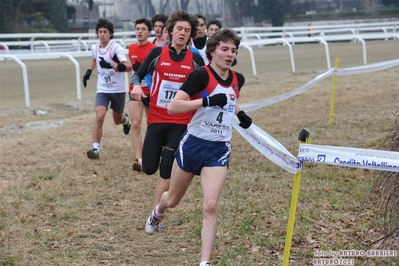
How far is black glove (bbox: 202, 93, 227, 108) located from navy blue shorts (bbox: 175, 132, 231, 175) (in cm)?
44

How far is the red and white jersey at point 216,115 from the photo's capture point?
598 centimetres

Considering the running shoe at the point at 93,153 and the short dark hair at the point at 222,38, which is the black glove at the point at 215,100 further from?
the running shoe at the point at 93,153

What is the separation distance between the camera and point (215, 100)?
5.75 meters

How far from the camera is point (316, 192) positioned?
8703 millimetres

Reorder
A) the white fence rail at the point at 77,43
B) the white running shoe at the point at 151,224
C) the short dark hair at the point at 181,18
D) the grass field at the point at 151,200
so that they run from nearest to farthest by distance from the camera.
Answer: the grass field at the point at 151,200, the white running shoe at the point at 151,224, the short dark hair at the point at 181,18, the white fence rail at the point at 77,43

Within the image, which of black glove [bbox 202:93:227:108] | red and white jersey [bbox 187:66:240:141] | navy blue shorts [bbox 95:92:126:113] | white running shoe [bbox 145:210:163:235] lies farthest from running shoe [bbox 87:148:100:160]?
black glove [bbox 202:93:227:108]

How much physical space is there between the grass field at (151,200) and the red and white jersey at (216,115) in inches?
42.7

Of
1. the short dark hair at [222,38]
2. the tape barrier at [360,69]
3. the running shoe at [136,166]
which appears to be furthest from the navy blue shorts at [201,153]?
the tape barrier at [360,69]

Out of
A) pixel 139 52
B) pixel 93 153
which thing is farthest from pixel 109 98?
pixel 139 52

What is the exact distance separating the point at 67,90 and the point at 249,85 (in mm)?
5175

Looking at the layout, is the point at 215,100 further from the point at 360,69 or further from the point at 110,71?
the point at 360,69

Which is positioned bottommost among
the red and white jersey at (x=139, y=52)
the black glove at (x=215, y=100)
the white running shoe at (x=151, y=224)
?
the white running shoe at (x=151, y=224)

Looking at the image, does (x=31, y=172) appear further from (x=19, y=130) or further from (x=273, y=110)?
(x=273, y=110)

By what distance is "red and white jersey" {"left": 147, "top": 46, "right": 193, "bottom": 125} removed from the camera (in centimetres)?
741
